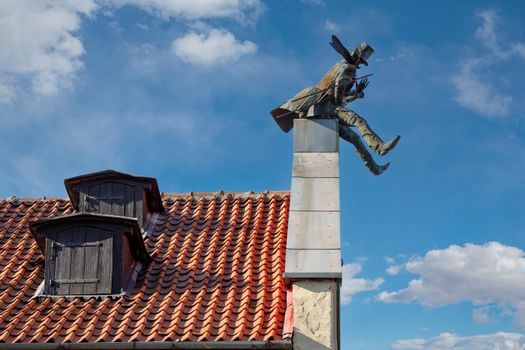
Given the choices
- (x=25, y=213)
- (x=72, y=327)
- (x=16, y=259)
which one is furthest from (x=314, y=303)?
(x=25, y=213)

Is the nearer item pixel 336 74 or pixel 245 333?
pixel 245 333

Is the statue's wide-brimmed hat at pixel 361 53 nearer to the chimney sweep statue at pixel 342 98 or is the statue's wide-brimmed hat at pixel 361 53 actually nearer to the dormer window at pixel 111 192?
the chimney sweep statue at pixel 342 98

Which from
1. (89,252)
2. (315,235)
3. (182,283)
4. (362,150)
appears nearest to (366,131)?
(362,150)

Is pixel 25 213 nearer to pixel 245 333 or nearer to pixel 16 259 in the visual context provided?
pixel 16 259

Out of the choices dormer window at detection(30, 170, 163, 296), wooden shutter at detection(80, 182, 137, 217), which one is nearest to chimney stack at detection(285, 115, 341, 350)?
dormer window at detection(30, 170, 163, 296)

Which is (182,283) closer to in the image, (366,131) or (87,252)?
(87,252)

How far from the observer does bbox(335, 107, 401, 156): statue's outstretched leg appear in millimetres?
13227

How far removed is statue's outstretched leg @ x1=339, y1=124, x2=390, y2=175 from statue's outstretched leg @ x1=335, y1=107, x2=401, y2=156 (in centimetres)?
15

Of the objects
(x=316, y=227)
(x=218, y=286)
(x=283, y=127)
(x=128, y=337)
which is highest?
(x=283, y=127)

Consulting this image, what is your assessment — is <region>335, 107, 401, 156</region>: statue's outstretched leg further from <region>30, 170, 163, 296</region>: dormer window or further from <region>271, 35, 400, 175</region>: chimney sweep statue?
<region>30, 170, 163, 296</region>: dormer window

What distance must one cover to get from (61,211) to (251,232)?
3407 mm

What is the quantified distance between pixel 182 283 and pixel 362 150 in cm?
343

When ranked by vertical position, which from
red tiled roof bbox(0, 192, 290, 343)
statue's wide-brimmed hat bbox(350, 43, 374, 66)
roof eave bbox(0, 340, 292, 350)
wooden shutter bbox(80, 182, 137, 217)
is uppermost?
statue's wide-brimmed hat bbox(350, 43, 374, 66)

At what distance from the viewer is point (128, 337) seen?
37.4ft
